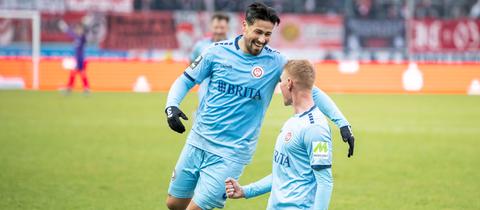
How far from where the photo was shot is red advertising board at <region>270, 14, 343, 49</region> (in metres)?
36.4

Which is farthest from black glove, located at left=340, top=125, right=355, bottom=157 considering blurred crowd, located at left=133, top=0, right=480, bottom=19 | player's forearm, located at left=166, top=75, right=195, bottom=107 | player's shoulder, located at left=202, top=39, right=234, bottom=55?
blurred crowd, located at left=133, top=0, right=480, bottom=19

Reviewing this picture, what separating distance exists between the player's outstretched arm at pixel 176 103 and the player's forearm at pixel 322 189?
131 cm

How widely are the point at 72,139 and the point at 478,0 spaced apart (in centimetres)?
2572

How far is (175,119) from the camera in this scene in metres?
6.63

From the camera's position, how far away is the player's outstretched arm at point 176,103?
6.63 m

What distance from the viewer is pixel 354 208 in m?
10.0

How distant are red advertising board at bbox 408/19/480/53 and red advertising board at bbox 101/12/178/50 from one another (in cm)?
1009

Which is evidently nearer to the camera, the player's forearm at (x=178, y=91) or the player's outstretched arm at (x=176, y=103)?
the player's outstretched arm at (x=176, y=103)

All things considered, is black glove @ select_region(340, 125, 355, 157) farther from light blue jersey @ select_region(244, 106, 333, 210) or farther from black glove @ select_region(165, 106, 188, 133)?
black glove @ select_region(165, 106, 188, 133)

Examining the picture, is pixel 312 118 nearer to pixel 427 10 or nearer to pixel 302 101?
pixel 302 101

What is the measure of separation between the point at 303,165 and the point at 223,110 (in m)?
1.30

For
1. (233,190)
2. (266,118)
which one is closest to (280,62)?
(233,190)

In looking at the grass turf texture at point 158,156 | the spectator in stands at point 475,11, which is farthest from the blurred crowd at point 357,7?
the grass turf texture at point 158,156

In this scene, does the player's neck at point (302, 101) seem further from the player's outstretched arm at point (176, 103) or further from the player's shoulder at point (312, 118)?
the player's outstretched arm at point (176, 103)
